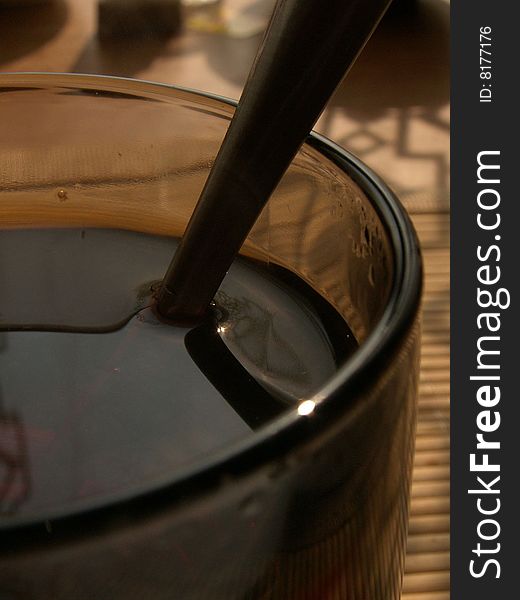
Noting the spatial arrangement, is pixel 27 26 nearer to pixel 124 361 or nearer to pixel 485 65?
pixel 485 65

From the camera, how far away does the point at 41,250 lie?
0.87ft

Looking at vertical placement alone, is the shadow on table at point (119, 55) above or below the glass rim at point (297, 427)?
above

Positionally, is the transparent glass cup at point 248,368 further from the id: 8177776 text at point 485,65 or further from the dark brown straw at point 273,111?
the id: 8177776 text at point 485,65

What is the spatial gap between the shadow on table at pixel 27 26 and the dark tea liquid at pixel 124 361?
0.40 metres

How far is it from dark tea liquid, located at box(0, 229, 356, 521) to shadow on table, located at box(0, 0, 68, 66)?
1.32 ft

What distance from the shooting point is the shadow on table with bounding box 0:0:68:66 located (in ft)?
2.08

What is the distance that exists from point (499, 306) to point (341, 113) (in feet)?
0.61

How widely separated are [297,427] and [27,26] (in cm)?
61

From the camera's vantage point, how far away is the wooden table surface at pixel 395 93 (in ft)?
1.10

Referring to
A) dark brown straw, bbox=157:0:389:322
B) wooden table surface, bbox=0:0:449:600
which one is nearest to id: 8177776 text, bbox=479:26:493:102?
wooden table surface, bbox=0:0:449:600

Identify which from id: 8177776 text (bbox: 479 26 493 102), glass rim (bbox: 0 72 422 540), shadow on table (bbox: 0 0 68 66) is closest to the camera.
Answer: glass rim (bbox: 0 72 422 540)

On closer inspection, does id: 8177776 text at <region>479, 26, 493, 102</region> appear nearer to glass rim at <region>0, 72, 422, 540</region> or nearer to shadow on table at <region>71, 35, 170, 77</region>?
shadow on table at <region>71, 35, 170, 77</region>

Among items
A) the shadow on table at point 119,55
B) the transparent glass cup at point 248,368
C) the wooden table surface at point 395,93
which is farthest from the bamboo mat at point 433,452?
the shadow on table at point 119,55

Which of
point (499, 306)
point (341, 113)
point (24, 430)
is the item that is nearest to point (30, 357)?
point (24, 430)
